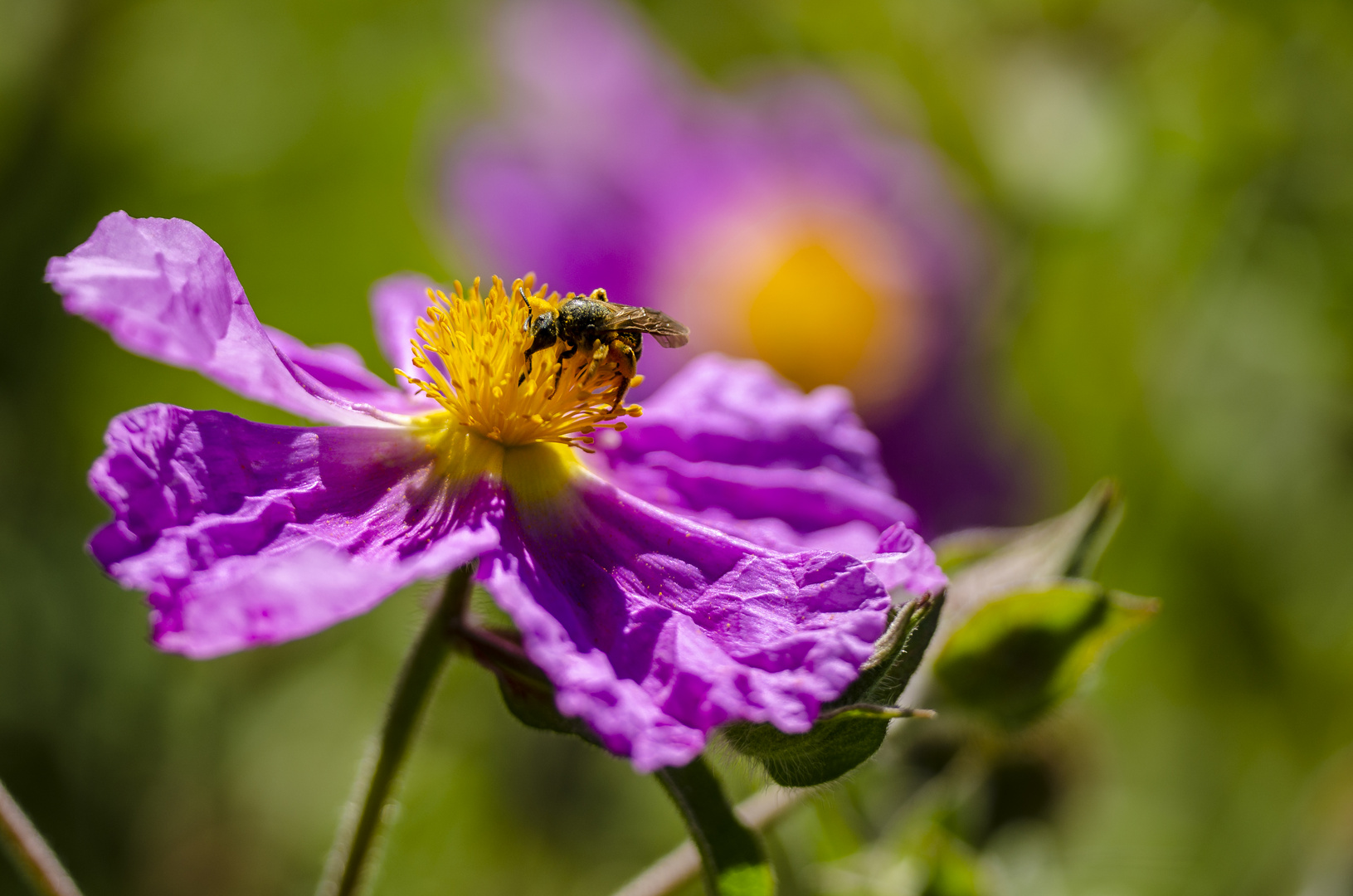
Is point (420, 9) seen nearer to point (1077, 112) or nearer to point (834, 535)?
point (1077, 112)

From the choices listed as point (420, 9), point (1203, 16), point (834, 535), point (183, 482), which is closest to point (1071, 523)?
point (834, 535)

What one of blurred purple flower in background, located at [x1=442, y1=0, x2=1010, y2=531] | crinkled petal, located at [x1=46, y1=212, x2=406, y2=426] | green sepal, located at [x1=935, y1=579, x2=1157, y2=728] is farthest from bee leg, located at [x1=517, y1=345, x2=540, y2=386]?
blurred purple flower in background, located at [x1=442, y1=0, x2=1010, y2=531]

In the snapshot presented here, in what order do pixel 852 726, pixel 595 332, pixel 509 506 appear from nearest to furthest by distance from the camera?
pixel 852 726 < pixel 509 506 < pixel 595 332

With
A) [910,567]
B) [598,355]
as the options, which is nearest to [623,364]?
[598,355]

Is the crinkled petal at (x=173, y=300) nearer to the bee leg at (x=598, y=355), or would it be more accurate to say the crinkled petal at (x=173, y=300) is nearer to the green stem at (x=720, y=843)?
the bee leg at (x=598, y=355)

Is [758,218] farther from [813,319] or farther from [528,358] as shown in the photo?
[528,358]

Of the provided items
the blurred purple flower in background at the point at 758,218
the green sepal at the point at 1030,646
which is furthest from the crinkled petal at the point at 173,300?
the blurred purple flower in background at the point at 758,218

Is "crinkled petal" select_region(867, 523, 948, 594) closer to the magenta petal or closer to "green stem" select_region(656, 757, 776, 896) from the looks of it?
"green stem" select_region(656, 757, 776, 896)
